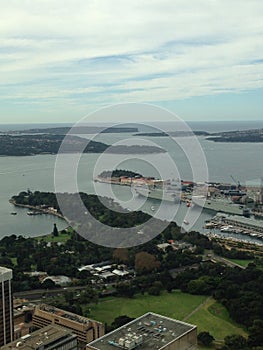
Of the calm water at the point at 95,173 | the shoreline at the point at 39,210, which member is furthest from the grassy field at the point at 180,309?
the shoreline at the point at 39,210

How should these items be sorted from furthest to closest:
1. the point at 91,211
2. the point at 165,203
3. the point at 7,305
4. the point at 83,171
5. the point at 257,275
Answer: the point at 83,171, the point at 165,203, the point at 91,211, the point at 257,275, the point at 7,305

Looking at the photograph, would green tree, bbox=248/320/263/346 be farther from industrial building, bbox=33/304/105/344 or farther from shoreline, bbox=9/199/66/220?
shoreline, bbox=9/199/66/220

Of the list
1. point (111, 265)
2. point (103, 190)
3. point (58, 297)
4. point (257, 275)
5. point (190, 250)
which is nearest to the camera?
point (58, 297)

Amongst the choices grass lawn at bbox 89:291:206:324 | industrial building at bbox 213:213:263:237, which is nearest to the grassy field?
grass lawn at bbox 89:291:206:324

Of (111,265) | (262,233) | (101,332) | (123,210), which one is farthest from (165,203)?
(101,332)

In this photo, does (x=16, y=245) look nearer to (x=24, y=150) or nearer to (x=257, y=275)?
(x=257, y=275)

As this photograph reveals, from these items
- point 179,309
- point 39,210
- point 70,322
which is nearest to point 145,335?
point 70,322
